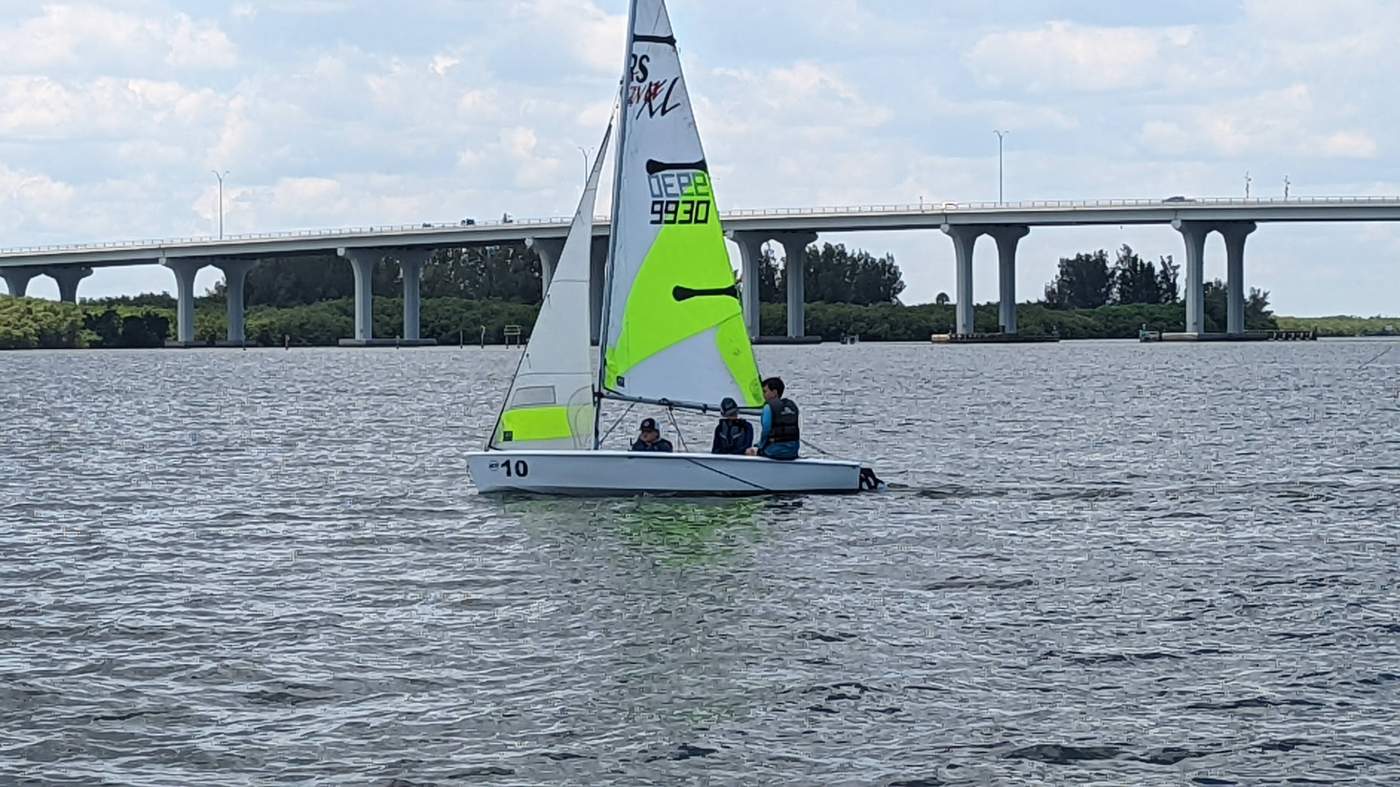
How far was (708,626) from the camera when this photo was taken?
63.3 ft

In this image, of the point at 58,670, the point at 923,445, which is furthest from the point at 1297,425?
the point at 58,670

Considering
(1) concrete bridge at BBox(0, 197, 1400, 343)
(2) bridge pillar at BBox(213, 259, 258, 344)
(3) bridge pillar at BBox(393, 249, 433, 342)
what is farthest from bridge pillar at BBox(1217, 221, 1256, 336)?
(2) bridge pillar at BBox(213, 259, 258, 344)

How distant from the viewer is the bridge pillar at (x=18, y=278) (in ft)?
552

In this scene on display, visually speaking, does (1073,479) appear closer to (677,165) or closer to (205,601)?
(677,165)

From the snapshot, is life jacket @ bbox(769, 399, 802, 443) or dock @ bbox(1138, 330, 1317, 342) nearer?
life jacket @ bbox(769, 399, 802, 443)

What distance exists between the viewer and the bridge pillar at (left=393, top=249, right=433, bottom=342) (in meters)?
155

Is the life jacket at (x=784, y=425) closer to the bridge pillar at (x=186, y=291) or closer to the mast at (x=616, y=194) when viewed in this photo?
the mast at (x=616, y=194)

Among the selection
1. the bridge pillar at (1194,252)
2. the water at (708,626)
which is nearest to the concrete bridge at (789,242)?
the bridge pillar at (1194,252)

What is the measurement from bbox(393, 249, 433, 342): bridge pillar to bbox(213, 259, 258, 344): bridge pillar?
1259cm

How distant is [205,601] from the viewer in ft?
68.4

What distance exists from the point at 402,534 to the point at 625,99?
23.1 ft

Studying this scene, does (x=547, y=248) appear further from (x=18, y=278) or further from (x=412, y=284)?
(x=18, y=278)

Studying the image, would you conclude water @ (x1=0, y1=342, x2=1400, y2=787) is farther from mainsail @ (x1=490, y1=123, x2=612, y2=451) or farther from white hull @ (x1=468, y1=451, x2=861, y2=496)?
mainsail @ (x1=490, y1=123, x2=612, y2=451)

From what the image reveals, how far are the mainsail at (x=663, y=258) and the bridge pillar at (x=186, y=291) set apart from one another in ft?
438
